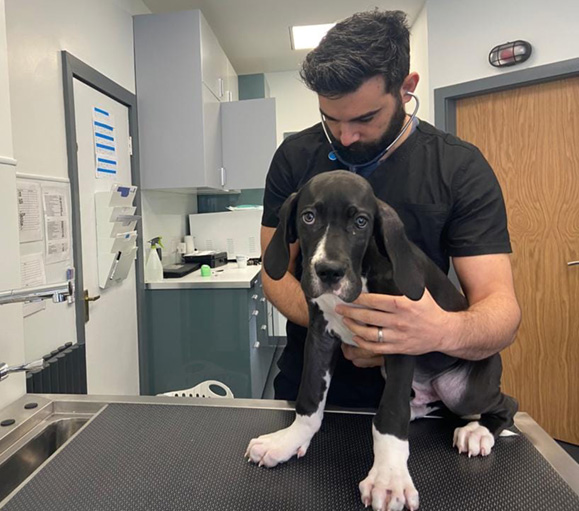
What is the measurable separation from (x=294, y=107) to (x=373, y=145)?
378 centimetres

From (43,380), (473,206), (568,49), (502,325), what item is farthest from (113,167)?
(568,49)

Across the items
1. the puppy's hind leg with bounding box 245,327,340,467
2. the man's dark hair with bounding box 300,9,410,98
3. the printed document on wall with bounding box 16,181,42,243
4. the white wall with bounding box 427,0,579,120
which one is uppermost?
the white wall with bounding box 427,0,579,120

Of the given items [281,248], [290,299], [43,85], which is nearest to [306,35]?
[43,85]

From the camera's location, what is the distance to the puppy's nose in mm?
678

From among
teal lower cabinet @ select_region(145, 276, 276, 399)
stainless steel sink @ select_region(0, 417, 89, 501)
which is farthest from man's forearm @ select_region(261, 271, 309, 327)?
teal lower cabinet @ select_region(145, 276, 276, 399)

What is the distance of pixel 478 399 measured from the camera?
2.85 ft

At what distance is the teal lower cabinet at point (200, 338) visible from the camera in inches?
111

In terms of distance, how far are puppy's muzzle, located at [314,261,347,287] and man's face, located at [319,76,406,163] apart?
1.53ft

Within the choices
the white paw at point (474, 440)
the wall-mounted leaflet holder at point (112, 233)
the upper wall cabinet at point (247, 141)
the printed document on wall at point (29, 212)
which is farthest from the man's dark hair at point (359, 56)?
the upper wall cabinet at point (247, 141)

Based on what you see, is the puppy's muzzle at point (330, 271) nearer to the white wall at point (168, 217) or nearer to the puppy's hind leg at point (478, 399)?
the puppy's hind leg at point (478, 399)

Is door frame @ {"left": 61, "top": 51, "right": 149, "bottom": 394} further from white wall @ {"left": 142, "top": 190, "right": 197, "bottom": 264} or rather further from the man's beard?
the man's beard

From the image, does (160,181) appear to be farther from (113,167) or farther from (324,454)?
(324,454)

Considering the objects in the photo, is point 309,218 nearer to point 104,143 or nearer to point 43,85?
point 43,85

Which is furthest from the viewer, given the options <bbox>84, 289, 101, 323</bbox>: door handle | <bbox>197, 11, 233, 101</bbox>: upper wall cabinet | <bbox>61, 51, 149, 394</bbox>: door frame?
<bbox>197, 11, 233, 101</bbox>: upper wall cabinet
